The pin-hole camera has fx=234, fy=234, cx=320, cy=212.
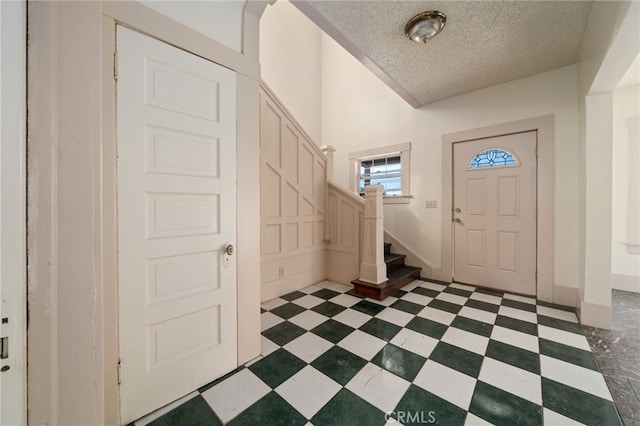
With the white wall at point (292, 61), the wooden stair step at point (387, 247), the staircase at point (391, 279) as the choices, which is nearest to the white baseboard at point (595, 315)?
the staircase at point (391, 279)

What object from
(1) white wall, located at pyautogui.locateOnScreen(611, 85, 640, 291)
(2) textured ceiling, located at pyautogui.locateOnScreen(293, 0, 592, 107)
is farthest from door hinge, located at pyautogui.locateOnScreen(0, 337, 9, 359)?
(1) white wall, located at pyautogui.locateOnScreen(611, 85, 640, 291)

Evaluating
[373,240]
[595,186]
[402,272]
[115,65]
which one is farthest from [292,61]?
[595,186]

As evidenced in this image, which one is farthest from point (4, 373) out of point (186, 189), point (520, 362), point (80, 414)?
point (520, 362)

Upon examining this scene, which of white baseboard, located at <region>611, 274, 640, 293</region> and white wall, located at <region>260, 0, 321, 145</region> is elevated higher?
white wall, located at <region>260, 0, 321, 145</region>

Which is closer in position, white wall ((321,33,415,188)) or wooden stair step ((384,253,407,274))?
wooden stair step ((384,253,407,274))

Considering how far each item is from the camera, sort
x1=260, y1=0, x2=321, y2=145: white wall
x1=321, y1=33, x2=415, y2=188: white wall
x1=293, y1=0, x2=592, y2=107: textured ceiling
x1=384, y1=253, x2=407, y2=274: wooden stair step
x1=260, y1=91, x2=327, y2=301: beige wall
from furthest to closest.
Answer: x1=260, y1=0, x2=321, y2=145: white wall → x1=321, y1=33, x2=415, y2=188: white wall → x1=384, y1=253, x2=407, y2=274: wooden stair step → x1=260, y1=91, x2=327, y2=301: beige wall → x1=293, y1=0, x2=592, y2=107: textured ceiling

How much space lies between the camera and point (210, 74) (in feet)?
4.75

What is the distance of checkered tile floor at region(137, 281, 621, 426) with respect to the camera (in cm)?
125

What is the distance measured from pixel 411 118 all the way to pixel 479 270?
2.42 meters

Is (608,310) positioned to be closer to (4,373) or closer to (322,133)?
(4,373)

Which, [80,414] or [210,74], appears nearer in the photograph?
[80,414]

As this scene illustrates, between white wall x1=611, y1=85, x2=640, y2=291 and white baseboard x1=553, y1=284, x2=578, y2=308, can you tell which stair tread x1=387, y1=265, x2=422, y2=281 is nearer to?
white baseboard x1=553, y1=284, x2=578, y2=308

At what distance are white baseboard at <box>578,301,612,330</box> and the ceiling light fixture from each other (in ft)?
9.21

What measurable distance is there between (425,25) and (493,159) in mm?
1949
